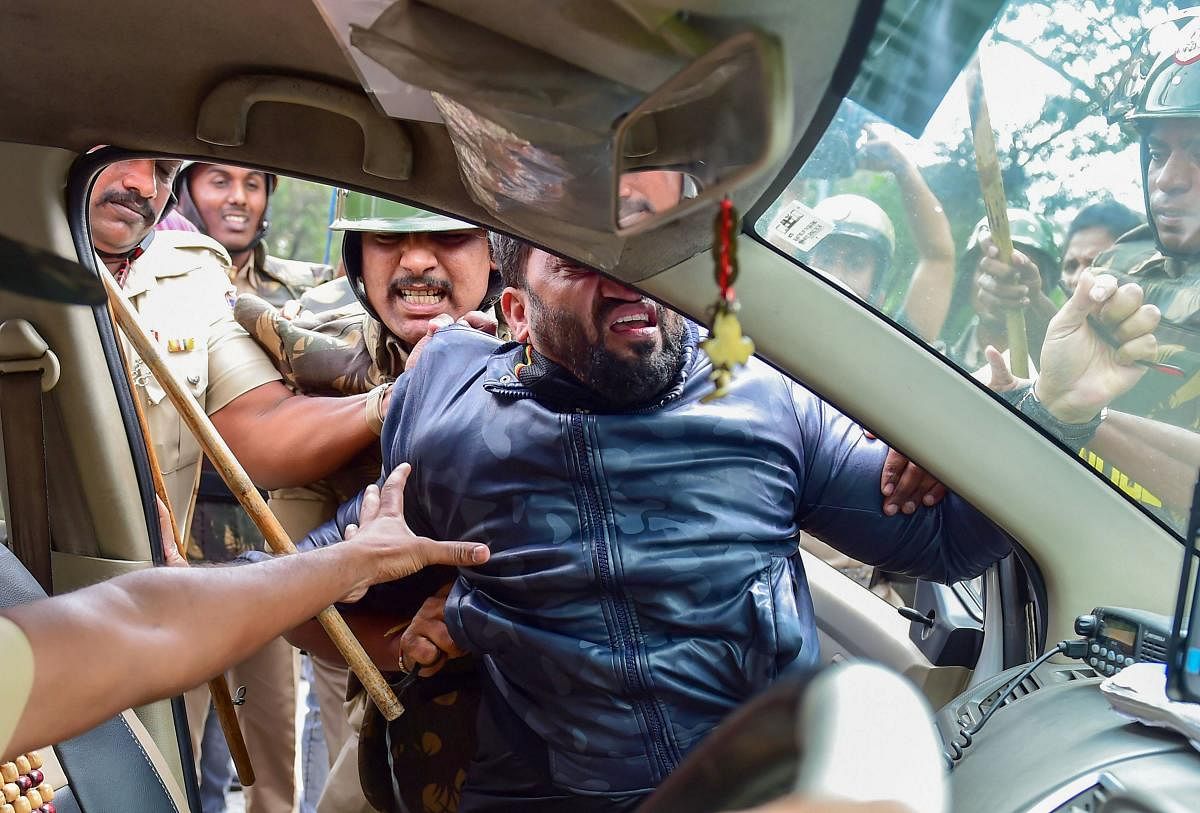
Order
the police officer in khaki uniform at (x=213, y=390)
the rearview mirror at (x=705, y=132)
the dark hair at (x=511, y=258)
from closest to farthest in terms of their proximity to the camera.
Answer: the rearview mirror at (x=705, y=132)
the dark hair at (x=511, y=258)
the police officer in khaki uniform at (x=213, y=390)

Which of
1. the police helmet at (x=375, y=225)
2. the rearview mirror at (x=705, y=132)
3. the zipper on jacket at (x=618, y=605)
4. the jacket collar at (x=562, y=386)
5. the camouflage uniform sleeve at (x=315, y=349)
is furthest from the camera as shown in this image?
the camouflage uniform sleeve at (x=315, y=349)

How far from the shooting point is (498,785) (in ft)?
6.61

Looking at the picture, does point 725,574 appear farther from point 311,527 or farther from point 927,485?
point 311,527

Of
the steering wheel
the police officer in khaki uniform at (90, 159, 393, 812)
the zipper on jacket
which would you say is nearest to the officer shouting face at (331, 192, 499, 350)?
the police officer in khaki uniform at (90, 159, 393, 812)

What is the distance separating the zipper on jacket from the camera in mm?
1855

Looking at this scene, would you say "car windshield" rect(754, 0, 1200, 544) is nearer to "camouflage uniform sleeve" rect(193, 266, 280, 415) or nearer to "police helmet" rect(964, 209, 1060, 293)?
"police helmet" rect(964, 209, 1060, 293)

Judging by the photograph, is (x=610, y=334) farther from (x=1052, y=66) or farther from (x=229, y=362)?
(x=229, y=362)

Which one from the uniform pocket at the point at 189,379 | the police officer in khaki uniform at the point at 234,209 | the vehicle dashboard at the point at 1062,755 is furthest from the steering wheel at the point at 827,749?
the police officer in khaki uniform at the point at 234,209

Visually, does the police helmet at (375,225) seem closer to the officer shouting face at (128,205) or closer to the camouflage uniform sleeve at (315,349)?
the camouflage uniform sleeve at (315,349)

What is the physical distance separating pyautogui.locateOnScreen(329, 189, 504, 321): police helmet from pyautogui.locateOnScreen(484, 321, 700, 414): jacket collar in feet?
2.10

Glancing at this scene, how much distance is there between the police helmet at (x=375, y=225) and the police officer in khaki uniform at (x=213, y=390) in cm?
34

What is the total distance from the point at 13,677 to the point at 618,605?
1.02m

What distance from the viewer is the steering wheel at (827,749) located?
68cm

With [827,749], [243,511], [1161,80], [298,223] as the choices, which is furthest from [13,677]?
[298,223]
